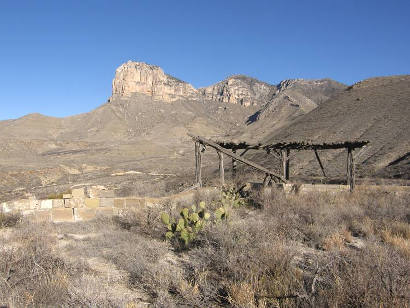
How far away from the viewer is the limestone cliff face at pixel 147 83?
5022 inches

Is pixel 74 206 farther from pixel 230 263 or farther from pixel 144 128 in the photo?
pixel 144 128

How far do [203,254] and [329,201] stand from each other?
6.31 m

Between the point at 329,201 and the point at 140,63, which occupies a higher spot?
the point at 140,63

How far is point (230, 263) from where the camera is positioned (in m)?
4.52

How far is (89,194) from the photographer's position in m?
11.2

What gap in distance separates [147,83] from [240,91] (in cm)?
3965

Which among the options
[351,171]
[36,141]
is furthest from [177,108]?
[351,171]

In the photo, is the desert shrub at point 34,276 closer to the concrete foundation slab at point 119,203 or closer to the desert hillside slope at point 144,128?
the concrete foundation slab at point 119,203

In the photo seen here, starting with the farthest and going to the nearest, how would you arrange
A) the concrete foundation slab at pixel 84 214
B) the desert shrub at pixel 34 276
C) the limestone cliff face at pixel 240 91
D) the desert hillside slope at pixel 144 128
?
the limestone cliff face at pixel 240 91 < the desert hillside slope at pixel 144 128 < the concrete foundation slab at pixel 84 214 < the desert shrub at pixel 34 276

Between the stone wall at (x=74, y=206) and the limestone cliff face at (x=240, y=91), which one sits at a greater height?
the limestone cliff face at (x=240, y=91)

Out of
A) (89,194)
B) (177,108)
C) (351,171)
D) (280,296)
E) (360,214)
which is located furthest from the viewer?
(177,108)

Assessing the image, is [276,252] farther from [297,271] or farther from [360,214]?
[360,214]

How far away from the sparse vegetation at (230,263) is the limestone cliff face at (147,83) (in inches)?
4814

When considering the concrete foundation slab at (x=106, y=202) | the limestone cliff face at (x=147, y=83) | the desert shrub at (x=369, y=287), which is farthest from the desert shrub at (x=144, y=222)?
the limestone cliff face at (x=147, y=83)
